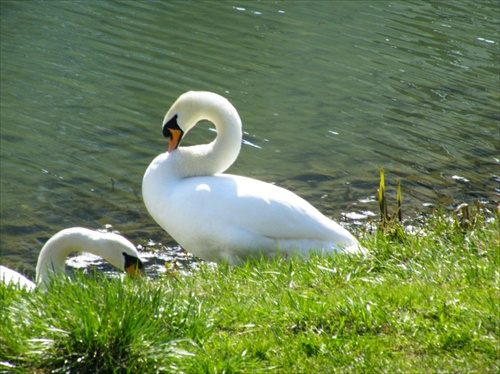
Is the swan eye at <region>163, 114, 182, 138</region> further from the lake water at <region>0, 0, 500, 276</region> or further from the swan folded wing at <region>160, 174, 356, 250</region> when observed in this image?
the lake water at <region>0, 0, 500, 276</region>

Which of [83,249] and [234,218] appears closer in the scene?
[83,249]

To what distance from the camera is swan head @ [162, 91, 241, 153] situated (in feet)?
21.8

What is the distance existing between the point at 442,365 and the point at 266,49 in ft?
37.7

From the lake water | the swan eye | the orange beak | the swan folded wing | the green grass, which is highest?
the green grass

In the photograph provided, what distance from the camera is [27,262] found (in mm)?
6789

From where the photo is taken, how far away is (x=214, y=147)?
6578 millimetres

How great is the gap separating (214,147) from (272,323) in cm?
316

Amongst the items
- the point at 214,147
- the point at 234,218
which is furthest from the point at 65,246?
the point at 214,147

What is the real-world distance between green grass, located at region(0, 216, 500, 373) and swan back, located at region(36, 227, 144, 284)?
1262mm

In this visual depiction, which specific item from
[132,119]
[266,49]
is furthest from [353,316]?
[266,49]

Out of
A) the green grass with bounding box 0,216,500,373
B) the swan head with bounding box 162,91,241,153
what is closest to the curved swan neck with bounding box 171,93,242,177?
the swan head with bounding box 162,91,241,153

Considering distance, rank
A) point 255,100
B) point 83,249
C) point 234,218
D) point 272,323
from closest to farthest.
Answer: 1. point 272,323
2. point 83,249
3. point 234,218
4. point 255,100

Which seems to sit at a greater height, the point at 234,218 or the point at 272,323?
the point at 272,323

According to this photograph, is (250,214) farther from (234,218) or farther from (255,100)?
(255,100)
